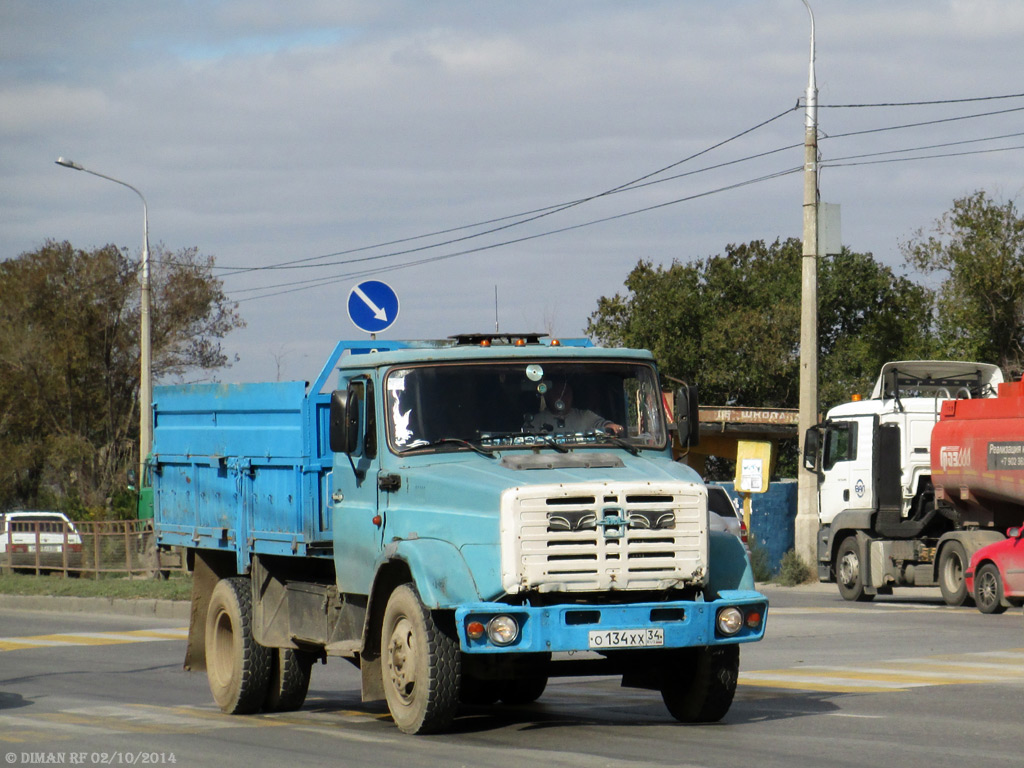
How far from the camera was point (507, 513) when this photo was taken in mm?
8805


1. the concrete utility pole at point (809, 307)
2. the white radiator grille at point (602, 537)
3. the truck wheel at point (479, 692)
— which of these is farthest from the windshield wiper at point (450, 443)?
the concrete utility pole at point (809, 307)

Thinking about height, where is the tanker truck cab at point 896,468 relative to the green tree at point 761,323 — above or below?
below

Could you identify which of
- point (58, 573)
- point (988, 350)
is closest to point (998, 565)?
point (58, 573)

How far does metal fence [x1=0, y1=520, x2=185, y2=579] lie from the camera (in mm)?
29047

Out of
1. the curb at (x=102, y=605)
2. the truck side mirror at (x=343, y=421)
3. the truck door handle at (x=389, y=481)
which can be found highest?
the truck side mirror at (x=343, y=421)

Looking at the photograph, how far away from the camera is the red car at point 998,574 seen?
20172 millimetres

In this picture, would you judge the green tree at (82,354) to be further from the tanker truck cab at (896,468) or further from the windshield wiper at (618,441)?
the windshield wiper at (618,441)

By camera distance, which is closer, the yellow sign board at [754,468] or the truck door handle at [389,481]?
the truck door handle at [389,481]

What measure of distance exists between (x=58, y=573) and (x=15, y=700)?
2027 cm

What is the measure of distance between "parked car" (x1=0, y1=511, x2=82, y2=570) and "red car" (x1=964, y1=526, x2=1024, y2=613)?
58.5ft

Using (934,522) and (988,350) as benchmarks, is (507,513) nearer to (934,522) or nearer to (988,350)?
(934,522)

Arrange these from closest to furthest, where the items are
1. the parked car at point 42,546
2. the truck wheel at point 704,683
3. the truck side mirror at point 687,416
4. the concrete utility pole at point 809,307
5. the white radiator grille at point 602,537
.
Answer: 1. the white radiator grille at point 602,537
2. the truck wheel at point 704,683
3. the truck side mirror at point 687,416
4. the concrete utility pole at point 809,307
5. the parked car at point 42,546

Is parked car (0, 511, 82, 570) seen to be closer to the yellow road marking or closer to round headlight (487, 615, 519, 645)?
the yellow road marking

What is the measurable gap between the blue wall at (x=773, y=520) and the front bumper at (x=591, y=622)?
2387 cm
